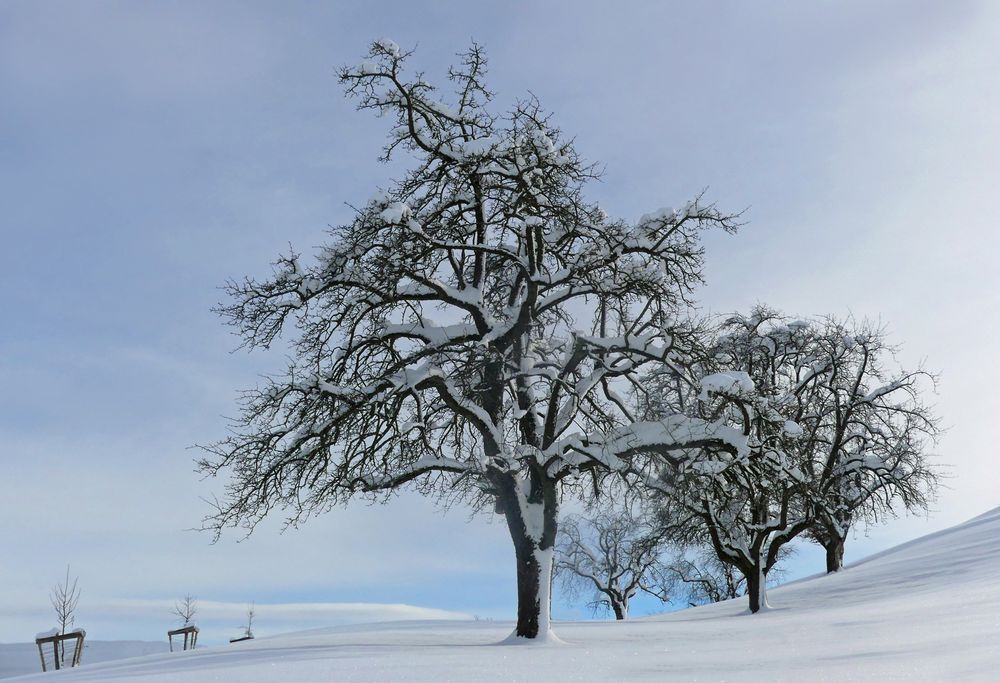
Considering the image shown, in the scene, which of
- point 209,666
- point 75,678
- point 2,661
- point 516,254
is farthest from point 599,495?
point 2,661

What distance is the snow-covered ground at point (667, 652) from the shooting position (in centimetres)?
809

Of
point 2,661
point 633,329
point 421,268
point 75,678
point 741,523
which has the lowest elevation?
point 2,661

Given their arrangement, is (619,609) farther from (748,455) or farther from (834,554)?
(748,455)

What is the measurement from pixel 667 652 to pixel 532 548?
419cm

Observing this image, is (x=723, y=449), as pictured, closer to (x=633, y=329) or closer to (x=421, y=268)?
(x=633, y=329)

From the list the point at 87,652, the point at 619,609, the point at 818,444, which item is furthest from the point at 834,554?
the point at 87,652

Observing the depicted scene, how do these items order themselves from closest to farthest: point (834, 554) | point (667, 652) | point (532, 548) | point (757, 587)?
point (667, 652)
point (532, 548)
point (757, 587)
point (834, 554)

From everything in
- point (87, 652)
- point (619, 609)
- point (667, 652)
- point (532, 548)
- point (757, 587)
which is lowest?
point (87, 652)

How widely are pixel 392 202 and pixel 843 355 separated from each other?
20.8 metres

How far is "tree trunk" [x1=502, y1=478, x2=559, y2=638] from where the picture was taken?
1441 cm

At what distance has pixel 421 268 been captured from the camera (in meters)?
16.4

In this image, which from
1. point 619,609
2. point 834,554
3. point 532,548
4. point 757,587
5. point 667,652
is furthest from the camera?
point 619,609

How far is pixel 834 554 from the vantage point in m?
32.2

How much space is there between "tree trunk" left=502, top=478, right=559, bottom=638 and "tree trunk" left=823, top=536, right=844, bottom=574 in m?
21.3
